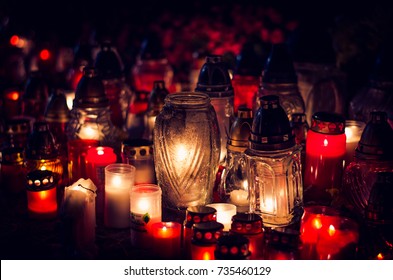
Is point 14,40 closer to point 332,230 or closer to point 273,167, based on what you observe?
point 273,167

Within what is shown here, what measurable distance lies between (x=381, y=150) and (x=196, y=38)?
2732 millimetres

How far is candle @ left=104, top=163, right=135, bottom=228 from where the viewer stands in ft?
8.41

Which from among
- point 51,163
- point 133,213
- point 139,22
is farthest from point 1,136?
point 139,22

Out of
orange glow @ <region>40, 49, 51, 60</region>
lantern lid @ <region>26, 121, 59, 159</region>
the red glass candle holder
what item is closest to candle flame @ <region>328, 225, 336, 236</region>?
the red glass candle holder

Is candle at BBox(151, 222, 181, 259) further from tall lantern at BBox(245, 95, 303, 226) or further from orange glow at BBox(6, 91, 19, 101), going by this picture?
orange glow at BBox(6, 91, 19, 101)

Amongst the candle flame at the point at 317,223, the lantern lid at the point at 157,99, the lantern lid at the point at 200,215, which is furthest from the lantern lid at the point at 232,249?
the lantern lid at the point at 157,99

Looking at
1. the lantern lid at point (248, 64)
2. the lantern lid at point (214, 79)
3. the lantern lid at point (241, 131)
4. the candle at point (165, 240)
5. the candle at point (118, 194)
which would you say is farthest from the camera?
the lantern lid at point (248, 64)

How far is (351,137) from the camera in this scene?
2.96 meters

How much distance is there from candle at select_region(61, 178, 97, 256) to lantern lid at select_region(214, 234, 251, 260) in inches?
20.1

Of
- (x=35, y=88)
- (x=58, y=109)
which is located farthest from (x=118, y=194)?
(x=35, y=88)

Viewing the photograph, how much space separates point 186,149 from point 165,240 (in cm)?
43

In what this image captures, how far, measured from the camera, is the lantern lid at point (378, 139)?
2.53 m

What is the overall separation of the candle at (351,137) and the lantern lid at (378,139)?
12.3 inches

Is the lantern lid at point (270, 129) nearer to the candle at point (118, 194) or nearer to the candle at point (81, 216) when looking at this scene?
the candle at point (118, 194)
